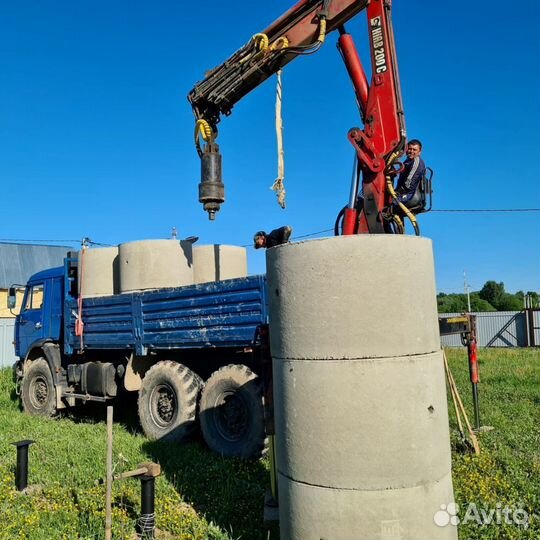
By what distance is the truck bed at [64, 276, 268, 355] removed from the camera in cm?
654

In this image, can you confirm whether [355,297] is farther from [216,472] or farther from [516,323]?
[516,323]

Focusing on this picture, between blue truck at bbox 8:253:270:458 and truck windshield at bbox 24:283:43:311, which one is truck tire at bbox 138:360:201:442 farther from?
truck windshield at bbox 24:283:43:311

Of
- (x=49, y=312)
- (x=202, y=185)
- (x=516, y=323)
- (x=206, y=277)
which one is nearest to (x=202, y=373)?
(x=206, y=277)

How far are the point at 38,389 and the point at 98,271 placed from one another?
290 centimetres

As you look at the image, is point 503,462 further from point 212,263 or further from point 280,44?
point 280,44

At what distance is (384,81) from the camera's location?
645 cm

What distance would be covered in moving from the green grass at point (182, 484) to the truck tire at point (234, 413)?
24 cm

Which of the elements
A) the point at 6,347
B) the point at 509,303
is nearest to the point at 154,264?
the point at 6,347

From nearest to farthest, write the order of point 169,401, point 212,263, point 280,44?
point 280,44 < point 169,401 < point 212,263

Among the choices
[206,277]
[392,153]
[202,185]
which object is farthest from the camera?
[206,277]

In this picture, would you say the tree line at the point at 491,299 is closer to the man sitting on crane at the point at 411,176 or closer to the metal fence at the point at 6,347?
the metal fence at the point at 6,347

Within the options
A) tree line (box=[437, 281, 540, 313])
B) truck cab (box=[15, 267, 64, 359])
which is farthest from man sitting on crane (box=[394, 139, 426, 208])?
tree line (box=[437, 281, 540, 313])

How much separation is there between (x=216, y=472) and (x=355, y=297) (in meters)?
3.55

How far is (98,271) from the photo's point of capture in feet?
29.4
